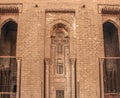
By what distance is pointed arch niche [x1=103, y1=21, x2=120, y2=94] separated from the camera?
18703mm

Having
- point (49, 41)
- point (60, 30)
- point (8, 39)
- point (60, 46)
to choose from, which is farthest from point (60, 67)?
point (8, 39)

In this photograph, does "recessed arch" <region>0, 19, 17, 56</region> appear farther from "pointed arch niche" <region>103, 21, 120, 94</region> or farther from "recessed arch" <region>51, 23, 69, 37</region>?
"pointed arch niche" <region>103, 21, 120, 94</region>

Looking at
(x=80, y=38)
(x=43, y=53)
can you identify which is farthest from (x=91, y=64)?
(x=43, y=53)

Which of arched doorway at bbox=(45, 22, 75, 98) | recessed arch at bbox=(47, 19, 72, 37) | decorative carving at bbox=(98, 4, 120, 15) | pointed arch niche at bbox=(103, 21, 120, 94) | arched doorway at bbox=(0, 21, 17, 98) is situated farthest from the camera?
pointed arch niche at bbox=(103, 21, 120, 94)

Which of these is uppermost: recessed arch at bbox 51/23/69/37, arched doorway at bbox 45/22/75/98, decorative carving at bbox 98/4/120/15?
decorative carving at bbox 98/4/120/15

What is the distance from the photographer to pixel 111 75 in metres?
19.0

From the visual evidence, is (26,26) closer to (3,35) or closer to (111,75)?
(3,35)

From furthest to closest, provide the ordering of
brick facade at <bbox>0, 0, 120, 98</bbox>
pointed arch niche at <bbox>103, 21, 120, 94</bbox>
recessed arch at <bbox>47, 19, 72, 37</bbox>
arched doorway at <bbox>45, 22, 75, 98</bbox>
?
pointed arch niche at <bbox>103, 21, 120, 94</bbox>
recessed arch at <bbox>47, 19, 72, 37</bbox>
arched doorway at <bbox>45, 22, 75, 98</bbox>
brick facade at <bbox>0, 0, 120, 98</bbox>

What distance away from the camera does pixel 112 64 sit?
1928 cm

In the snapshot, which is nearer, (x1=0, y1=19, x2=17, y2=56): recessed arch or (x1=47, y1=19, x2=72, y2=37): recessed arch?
(x1=47, y1=19, x2=72, y2=37): recessed arch

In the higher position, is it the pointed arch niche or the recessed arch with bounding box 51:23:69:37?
the recessed arch with bounding box 51:23:69:37

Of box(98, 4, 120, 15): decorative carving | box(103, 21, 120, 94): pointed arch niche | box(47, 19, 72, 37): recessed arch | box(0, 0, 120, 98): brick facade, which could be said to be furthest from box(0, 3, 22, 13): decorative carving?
box(103, 21, 120, 94): pointed arch niche

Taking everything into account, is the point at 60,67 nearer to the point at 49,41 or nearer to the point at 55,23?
the point at 49,41

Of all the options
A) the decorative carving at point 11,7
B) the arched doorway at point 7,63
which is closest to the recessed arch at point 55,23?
the decorative carving at point 11,7
